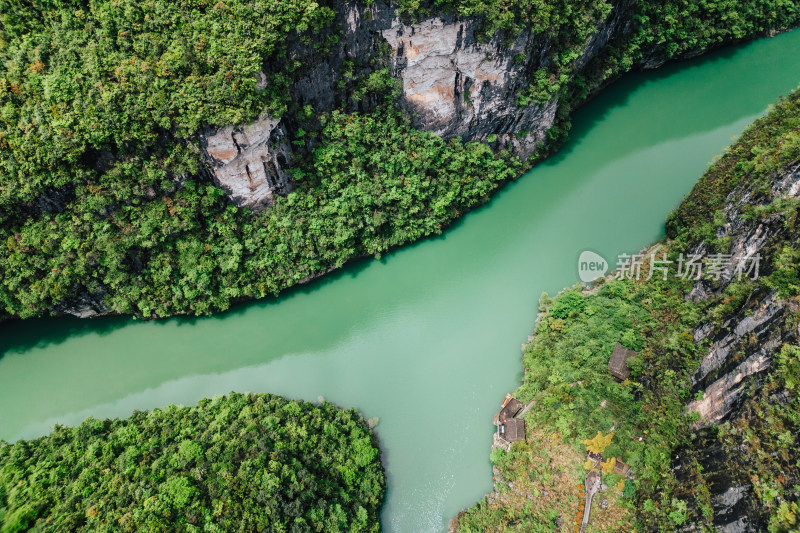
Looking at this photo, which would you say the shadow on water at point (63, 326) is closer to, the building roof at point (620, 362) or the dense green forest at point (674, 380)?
the dense green forest at point (674, 380)

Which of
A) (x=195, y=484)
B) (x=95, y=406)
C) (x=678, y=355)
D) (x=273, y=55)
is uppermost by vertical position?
(x=273, y=55)

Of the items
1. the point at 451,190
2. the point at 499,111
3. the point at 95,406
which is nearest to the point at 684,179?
the point at 499,111

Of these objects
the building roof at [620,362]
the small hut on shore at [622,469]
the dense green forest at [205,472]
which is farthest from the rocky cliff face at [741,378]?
the dense green forest at [205,472]

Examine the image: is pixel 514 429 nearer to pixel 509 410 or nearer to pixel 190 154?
pixel 509 410

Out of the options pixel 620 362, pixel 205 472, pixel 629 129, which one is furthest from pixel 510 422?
pixel 629 129

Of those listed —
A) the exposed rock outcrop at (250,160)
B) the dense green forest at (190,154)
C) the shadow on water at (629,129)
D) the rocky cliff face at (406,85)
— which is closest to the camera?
the dense green forest at (190,154)

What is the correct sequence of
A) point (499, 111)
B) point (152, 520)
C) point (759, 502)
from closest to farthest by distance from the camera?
point (759, 502), point (152, 520), point (499, 111)

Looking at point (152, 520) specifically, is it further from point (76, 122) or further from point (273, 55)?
point (273, 55)
